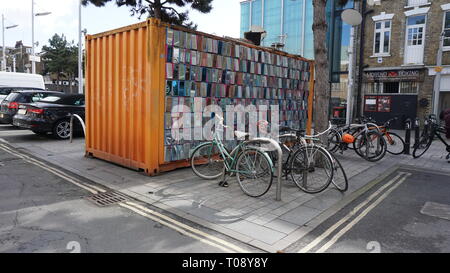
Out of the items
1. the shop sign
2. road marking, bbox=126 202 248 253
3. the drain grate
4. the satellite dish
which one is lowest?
road marking, bbox=126 202 248 253

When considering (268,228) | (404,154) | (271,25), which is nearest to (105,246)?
(268,228)

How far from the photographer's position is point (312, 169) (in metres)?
5.68

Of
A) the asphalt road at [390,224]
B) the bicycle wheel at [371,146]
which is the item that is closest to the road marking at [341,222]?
the asphalt road at [390,224]

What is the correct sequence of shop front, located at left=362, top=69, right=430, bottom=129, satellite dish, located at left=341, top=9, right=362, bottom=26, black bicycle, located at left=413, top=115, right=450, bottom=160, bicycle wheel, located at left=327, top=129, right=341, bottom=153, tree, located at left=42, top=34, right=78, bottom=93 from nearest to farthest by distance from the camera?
black bicycle, located at left=413, top=115, right=450, bottom=160
bicycle wheel, located at left=327, top=129, right=341, bottom=153
satellite dish, located at left=341, top=9, right=362, bottom=26
shop front, located at left=362, top=69, right=430, bottom=129
tree, located at left=42, top=34, right=78, bottom=93

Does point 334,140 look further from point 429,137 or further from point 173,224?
point 173,224

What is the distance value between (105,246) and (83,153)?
5.92 m

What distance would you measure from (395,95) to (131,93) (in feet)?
53.2

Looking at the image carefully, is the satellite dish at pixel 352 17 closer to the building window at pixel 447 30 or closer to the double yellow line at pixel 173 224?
the building window at pixel 447 30

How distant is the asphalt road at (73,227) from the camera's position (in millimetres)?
3543

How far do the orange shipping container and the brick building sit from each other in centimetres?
1331

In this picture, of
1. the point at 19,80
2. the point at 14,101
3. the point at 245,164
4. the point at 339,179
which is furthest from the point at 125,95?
the point at 19,80

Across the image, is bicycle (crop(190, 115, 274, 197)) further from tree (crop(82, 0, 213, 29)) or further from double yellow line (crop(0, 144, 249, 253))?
tree (crop(82, 0, 213, 29))

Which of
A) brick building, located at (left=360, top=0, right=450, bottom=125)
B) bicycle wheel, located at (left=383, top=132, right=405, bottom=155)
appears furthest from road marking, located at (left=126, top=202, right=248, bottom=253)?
brick building, located at (left=360, top=0, right=450, bottom=125)

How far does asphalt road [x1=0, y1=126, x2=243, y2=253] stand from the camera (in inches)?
139
